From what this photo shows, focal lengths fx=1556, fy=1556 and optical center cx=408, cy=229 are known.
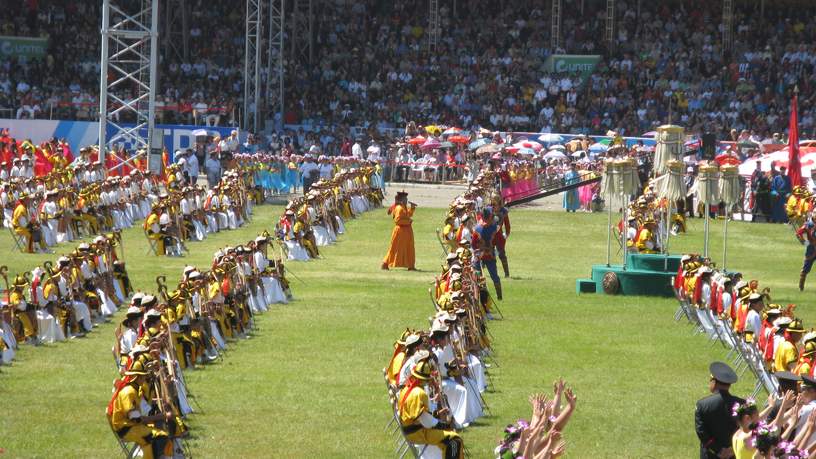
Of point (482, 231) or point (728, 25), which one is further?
point (728, 25)

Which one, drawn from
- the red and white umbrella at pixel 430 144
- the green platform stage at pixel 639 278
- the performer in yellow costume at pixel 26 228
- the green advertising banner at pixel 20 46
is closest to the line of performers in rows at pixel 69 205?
the performer in yellow costume at pixel 26 228

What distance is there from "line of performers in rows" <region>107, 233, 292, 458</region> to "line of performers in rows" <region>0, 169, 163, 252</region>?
7592 mm

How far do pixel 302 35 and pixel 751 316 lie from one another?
41014 millimetres

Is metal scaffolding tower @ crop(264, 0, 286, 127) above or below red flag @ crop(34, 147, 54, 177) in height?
above

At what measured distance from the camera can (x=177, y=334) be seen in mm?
18766

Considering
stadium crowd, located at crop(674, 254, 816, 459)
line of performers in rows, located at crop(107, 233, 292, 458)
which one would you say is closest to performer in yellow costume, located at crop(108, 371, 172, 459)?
line of performers in rows, located at crop(107, 233, 292, 458)

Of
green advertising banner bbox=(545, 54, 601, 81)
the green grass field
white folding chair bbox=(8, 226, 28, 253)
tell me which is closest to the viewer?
the green grass field

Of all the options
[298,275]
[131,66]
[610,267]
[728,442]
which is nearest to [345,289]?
[298,275]

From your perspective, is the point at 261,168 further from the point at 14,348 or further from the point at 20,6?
the point at 14,348

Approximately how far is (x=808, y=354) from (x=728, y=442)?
440cm

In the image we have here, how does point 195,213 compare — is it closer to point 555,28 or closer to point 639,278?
point 639,278

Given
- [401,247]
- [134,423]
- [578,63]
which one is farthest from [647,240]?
[578,63]

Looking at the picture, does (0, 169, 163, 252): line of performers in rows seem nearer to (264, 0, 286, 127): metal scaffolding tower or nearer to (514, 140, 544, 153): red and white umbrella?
(514, 140, 544, 153): red and white umbrella

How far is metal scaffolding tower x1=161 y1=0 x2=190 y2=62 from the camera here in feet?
186
